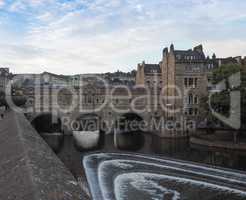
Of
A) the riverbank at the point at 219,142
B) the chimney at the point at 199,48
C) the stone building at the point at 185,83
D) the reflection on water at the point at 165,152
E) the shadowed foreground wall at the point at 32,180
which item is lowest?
the reflection on water at the point at 165,152

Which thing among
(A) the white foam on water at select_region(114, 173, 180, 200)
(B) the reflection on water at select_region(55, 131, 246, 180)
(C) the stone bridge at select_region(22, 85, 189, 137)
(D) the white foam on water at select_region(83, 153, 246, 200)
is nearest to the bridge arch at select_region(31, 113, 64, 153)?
(C) the stone bridge at select_region(22, 85, 189, 137)

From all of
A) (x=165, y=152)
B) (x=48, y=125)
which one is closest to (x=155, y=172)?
(x=165, y=152)

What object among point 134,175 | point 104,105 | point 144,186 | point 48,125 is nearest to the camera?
point 144,186

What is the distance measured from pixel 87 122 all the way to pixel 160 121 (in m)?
13.4

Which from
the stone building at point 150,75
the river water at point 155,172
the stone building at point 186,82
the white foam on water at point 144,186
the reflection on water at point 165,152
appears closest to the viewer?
the white foam on water at point 144,186

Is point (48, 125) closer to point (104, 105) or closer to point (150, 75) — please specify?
point (104, 105)

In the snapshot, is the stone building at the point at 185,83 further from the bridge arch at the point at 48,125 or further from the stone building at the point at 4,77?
the stone building at the point at 4,77

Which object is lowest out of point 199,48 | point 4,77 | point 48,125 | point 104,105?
point 48,125

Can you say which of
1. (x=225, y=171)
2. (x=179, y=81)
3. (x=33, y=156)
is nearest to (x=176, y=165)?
(x=225, y=171)

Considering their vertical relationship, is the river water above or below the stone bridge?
below

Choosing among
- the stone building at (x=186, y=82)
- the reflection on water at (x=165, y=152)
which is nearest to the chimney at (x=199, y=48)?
the stone building at (x=186, y=82)

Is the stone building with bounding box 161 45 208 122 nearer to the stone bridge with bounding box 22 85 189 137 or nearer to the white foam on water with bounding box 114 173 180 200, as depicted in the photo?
the stone bridge with bounding box 22 85 189 137

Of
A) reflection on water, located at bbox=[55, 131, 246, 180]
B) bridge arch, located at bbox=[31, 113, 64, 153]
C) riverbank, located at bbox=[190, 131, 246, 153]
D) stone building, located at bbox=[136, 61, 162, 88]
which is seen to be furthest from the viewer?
stone building, located at bbox=[136, 61, 162, 88]

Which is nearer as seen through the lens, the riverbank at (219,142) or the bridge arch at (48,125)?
the riverbank at (219,142)
